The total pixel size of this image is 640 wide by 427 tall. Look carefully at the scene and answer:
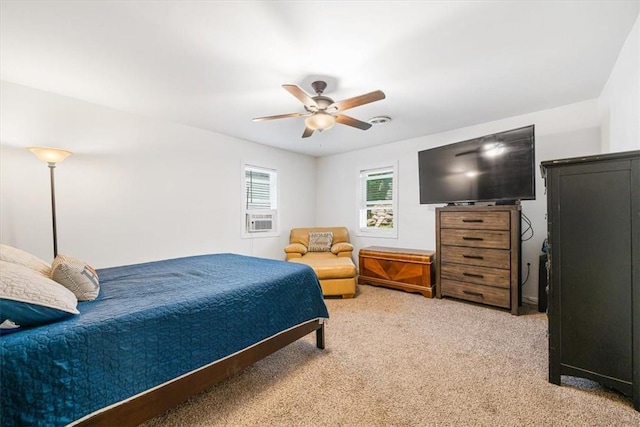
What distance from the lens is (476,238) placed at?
320 centimetres

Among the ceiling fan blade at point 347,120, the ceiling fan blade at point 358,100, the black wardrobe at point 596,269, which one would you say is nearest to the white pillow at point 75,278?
the ceiling fan blade at point 358,100

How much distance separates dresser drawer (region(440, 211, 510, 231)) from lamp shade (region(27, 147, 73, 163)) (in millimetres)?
4211

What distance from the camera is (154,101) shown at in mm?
2906

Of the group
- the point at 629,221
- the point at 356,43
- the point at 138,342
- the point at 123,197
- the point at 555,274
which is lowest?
the point at 138,342

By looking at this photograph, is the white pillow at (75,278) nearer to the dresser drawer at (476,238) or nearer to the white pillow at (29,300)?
the white pillow at (29,300)

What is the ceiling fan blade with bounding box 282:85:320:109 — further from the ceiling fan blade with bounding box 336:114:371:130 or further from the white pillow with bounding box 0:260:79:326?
the white pillow with bounding box 0:260:79:326

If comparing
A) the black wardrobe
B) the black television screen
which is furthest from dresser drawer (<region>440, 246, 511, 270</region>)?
the black wardrobe

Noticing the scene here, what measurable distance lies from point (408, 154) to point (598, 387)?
3.46 m

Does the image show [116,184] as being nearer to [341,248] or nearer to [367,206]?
[341,248]

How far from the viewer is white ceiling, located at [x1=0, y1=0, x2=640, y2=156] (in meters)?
1.64

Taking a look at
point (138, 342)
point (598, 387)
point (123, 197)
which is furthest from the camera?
point (123, 197)

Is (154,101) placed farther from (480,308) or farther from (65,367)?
(480,308)

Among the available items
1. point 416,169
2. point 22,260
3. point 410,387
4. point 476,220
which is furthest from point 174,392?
point 416,169

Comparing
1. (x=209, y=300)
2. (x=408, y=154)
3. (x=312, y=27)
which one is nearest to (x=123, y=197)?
(x=209, y=300)
